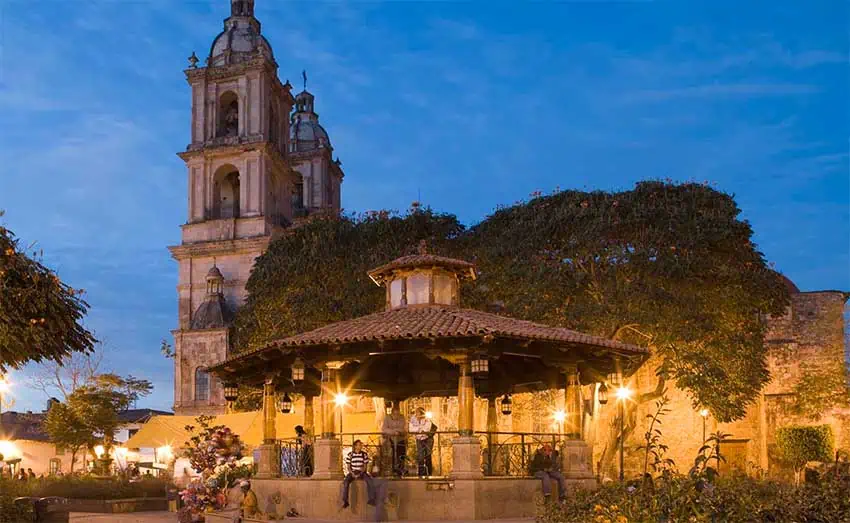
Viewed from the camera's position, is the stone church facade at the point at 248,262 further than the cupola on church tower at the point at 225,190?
No

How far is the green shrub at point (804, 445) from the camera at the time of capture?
32.8 meters

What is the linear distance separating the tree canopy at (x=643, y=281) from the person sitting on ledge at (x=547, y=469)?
1100 cm

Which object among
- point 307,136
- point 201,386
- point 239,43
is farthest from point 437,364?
point 307,136

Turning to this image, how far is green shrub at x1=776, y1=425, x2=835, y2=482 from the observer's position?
3284cm

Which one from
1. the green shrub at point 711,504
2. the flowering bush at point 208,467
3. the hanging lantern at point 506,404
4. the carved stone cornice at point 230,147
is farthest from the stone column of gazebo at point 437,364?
the carved stone cornice at point 230,147

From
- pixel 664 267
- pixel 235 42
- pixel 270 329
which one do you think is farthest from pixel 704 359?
pixel 235 42

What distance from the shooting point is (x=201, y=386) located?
159 ft

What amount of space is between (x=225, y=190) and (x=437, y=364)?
35.6m

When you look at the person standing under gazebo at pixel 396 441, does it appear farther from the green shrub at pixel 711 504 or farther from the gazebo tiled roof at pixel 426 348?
the green shrub at pixel 711 504

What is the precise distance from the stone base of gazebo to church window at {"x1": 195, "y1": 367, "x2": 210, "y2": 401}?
102 feet

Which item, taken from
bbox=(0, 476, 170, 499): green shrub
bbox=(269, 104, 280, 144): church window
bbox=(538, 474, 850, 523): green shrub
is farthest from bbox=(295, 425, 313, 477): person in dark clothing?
bbox=(269, 104, 280, 144): church window

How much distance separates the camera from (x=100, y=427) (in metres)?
48.8

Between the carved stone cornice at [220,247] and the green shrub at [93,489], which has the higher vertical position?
the carved stone cornice at [220,247]

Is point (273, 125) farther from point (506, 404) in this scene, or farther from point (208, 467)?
point (208, 467)
